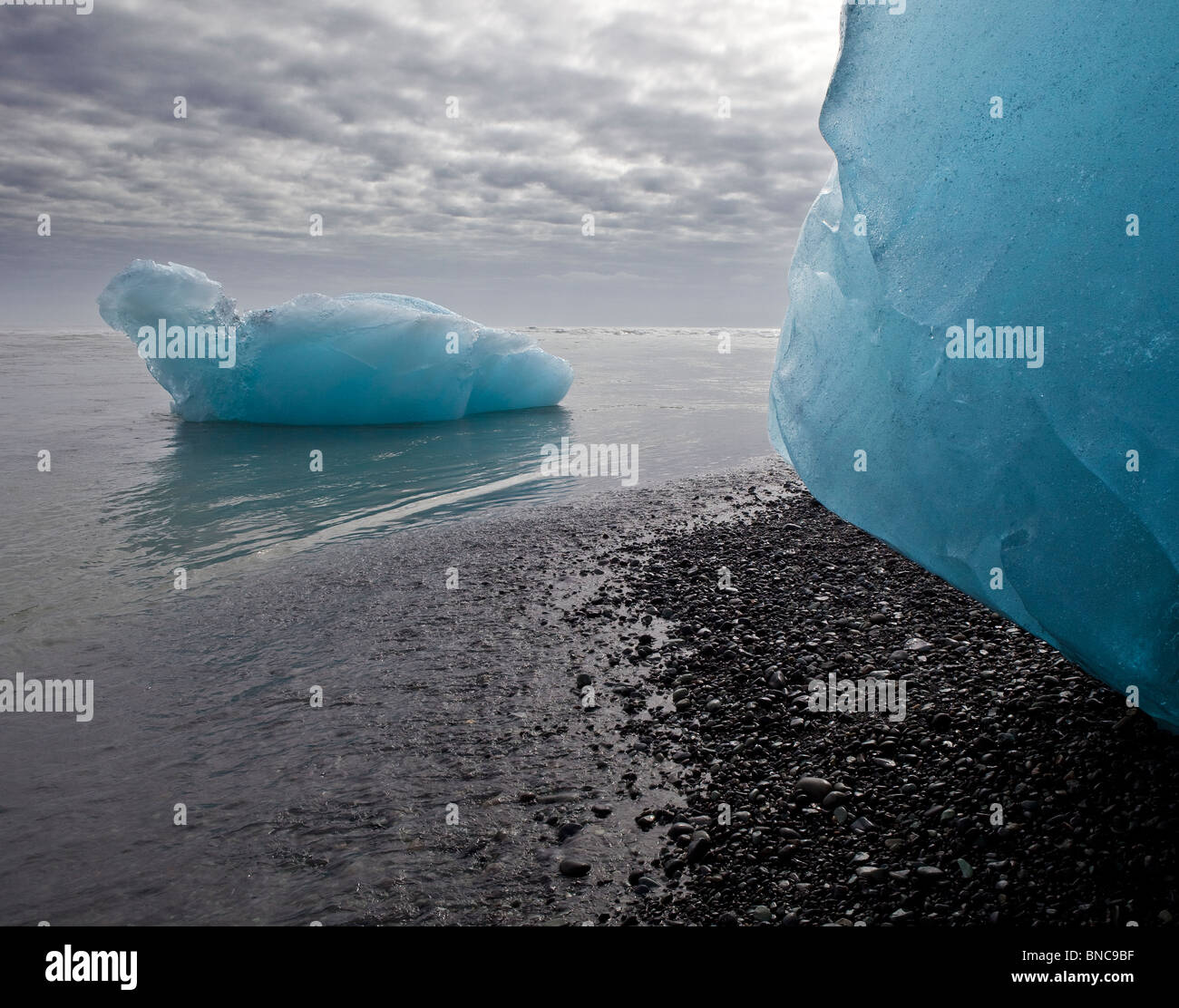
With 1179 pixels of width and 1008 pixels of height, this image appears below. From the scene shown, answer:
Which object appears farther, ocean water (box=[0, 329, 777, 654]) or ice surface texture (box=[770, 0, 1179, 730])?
ocean water (box=[0, 329, 777, 654])

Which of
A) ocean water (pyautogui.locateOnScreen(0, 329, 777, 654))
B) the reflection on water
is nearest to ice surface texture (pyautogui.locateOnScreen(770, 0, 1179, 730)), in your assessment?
ocean water (pyautogui.locateOnScreen(0, 329, 777, 654))

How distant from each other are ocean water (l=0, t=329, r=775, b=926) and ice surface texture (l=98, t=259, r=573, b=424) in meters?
4.53

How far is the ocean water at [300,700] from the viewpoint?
4.06 metres

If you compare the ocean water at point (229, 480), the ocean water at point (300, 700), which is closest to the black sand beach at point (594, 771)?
the ocean water at point (300, 700)

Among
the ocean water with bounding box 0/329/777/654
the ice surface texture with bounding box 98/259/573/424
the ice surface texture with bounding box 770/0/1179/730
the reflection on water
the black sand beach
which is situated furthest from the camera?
the ice surface texture with bounding box 98/259/573/424

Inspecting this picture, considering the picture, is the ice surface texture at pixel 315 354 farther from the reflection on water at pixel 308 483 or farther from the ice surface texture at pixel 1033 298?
the ice surface texture at pixel 1033 298

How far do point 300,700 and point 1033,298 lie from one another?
17.5ft

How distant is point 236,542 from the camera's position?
32.9 feet

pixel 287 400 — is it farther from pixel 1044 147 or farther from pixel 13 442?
pixel 1044 147

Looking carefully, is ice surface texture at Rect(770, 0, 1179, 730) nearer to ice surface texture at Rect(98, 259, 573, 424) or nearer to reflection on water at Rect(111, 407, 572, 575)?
reflection on water at Rect(111, 407, 572, 575)

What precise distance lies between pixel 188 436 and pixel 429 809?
16.3 metres

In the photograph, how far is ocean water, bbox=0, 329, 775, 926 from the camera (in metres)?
4.06

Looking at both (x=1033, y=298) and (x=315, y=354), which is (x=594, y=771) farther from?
(x=315, y=354)

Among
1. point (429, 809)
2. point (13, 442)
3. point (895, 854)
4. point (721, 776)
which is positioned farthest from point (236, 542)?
point (13, 442)
